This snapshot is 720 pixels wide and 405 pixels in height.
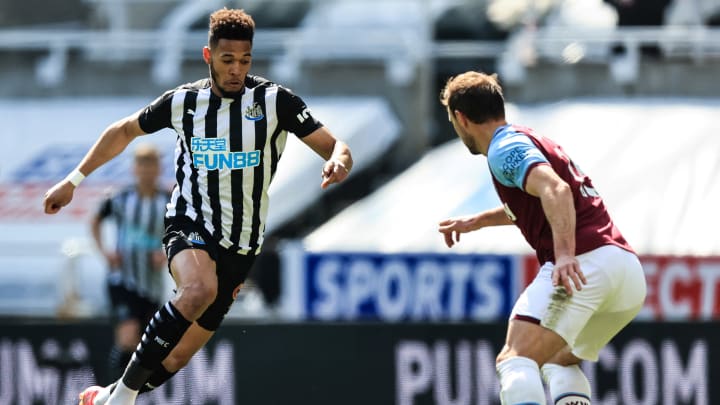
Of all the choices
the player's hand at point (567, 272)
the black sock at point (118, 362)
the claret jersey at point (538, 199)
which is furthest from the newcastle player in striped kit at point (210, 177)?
the black sock at point (118, 362)

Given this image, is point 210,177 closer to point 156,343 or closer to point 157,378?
point 156,343

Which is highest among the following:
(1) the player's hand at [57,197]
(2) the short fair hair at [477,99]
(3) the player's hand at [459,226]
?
(2) the short fair hair at [477,99]

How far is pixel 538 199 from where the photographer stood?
7.34 meters

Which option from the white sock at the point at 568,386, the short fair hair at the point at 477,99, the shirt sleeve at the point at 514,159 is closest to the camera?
the shirt sleeve at the point at 514,159

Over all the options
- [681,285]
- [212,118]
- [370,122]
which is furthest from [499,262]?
[212,118]

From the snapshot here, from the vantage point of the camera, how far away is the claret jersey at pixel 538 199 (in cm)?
711

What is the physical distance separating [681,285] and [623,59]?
11.6 ft

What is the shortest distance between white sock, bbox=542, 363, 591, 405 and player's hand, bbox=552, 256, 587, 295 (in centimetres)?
76

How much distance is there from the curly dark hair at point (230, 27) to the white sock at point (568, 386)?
2.10 metres

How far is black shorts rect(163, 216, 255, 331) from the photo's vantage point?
7816mm

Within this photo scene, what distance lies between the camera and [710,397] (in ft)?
32.3

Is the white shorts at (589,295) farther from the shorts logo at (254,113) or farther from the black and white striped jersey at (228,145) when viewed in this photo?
the shorts logo at (254,113)

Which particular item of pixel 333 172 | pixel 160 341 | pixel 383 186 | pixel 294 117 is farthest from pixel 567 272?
pixel 383 186

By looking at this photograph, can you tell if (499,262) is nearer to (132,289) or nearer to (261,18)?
(132,289)
